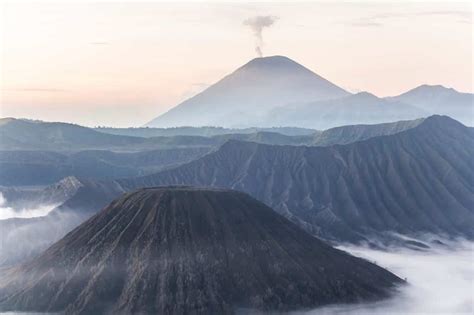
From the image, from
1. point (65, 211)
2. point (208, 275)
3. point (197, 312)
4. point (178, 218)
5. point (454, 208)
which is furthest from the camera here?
point (454, 208)

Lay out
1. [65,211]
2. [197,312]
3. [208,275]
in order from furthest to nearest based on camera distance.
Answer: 1. [65,211]
2. [208,275]
3. [197,312]

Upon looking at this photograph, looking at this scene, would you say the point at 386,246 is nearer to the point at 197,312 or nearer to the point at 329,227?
the point at 329,227

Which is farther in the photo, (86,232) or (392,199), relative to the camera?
(392,199)

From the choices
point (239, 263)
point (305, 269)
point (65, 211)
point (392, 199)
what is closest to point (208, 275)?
point (239, 263)

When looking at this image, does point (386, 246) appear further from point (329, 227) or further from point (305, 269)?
point (305, 269)

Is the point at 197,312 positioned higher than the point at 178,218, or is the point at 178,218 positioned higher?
the point at 178,218

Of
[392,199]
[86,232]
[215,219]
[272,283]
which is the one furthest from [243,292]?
[392,199]
